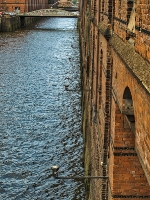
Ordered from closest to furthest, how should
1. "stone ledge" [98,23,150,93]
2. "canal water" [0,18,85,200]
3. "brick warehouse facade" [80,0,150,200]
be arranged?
1. "stone ledge" [98,23,150,93]
2. "brick warehouse facade" [80,0,150,200]
3. "canal water" [0,18,85,200]

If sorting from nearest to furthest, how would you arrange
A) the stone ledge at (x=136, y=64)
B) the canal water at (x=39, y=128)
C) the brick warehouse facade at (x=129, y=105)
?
the stone ledge at (x=136, y=64)
the brick warehouse facade at (x=129, y=105)
the canal water at (x=39, y=128)

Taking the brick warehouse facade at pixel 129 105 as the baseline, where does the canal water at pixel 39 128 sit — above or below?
below

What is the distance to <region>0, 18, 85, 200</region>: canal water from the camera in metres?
11.9

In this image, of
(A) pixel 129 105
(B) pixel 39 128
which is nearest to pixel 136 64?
(A) pixel 129 105

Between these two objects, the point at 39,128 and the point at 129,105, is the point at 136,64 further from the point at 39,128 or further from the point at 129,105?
the point at 39,128

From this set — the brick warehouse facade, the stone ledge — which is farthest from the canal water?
the stone ledge

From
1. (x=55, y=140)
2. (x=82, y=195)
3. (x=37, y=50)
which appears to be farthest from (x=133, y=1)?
(x=37, y=50)

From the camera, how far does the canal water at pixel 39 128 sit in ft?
39.2

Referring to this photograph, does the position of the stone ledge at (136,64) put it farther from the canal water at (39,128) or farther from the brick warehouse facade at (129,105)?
the canal water at (39,128)

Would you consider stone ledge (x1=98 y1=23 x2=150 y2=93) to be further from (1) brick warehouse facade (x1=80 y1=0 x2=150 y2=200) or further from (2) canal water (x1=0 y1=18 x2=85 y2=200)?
(2) canal water (x1=0 y1=18 x2=85 y2=200)

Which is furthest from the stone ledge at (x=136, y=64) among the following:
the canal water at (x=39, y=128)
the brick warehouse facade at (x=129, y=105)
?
the canal water at (x=39, y=128)

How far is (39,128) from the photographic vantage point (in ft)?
54.0

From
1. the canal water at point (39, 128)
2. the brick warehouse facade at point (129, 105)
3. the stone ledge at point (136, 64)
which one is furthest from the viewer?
the canal water at point (39, 128)

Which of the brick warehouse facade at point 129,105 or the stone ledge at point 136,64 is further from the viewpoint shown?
the brick warehouse facade at point 129,105
